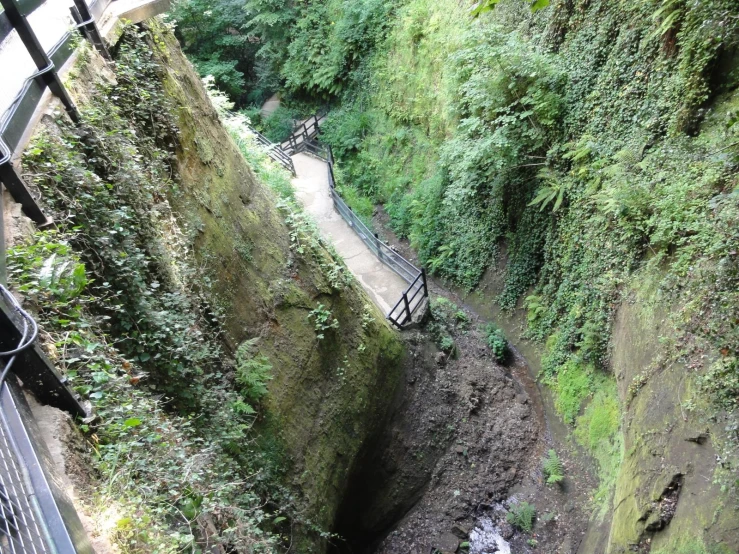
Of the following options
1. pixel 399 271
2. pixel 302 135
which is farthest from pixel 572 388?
pixel 302 135

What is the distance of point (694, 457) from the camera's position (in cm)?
548

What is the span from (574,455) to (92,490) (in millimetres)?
9096

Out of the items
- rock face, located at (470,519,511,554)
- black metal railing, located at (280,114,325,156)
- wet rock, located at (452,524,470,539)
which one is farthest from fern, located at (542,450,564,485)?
black metal railing, located at (280,114,325,156)

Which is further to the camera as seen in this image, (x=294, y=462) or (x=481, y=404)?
(x=481, y=404)

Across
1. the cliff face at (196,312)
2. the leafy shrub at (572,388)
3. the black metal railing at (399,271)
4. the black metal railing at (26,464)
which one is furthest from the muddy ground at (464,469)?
the black metal railing at (26,464)

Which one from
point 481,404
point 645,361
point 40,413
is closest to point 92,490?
point 40,413

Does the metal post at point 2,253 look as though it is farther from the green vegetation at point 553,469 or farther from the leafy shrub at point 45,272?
the green vegetation at point 553,469

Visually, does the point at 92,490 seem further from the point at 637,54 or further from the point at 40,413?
the point at 637,54

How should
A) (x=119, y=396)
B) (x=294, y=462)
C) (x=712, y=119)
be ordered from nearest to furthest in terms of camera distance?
1. (x=119, y=396)
2. (x=712, y=119)
3. (x=294, y=462)

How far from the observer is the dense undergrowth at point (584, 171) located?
20.4 ft

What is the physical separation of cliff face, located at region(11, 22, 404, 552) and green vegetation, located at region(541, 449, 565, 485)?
11.7 feet

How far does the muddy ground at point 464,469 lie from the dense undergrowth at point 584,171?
37.8 inches

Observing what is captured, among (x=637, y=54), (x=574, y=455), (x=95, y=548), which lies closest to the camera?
(x=95, y=548)

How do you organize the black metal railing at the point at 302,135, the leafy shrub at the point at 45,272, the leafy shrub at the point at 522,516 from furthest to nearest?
the black metal railing at the point at 302,135, the leafy shrub at the point at 522,516, the leafy shrub at the point at 45,272
